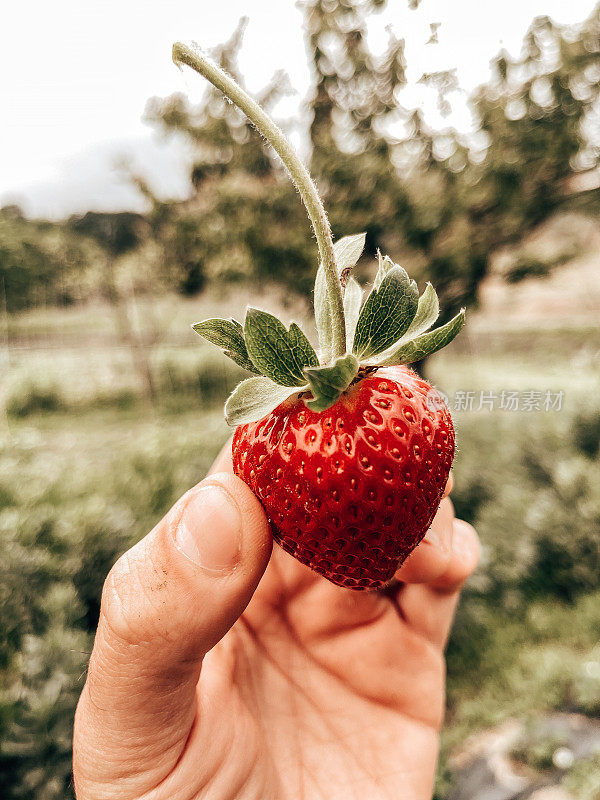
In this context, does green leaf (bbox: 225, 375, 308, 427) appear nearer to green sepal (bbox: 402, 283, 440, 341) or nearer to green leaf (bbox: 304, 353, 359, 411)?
green leaf (bbox: 304, 353, 359, 411)

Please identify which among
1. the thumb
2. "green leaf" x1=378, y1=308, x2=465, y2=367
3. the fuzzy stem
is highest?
the fuzzy stem

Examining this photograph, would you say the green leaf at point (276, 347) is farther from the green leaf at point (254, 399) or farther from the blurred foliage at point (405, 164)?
the blurred foliage at point (405, 164)

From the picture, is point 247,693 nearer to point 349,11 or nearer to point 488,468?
point 488,468

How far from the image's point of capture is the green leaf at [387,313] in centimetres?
62

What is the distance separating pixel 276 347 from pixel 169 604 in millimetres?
348

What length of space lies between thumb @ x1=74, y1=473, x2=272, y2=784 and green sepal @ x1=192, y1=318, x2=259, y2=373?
0.54 ft

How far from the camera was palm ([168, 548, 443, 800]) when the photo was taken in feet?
3.17

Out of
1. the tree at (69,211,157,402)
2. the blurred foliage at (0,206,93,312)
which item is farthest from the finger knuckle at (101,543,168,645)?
the tree at (69,211,157,402)

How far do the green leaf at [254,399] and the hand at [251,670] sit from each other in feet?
0.42

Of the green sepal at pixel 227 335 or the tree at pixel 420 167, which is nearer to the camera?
the green sepal at pixel 227 335

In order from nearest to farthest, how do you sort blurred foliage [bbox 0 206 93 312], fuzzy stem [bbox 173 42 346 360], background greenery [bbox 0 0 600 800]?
1. fuzzy stem [bbox 173 42 346 360]
2. background greenery [bbox 0 0 600 800]
3. blurred foliage [bbox 0 206 93 312]

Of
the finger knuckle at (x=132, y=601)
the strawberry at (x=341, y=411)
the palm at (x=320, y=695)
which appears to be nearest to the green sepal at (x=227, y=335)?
the strawberry at (x=341, y=411)

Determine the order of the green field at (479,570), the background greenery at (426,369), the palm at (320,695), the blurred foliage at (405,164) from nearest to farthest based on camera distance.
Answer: the palm at (320,695)
the green field at (479,570)
the background greenery at (426,369)
the blurred foliage at (405,164)

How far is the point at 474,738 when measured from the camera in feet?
8.00
